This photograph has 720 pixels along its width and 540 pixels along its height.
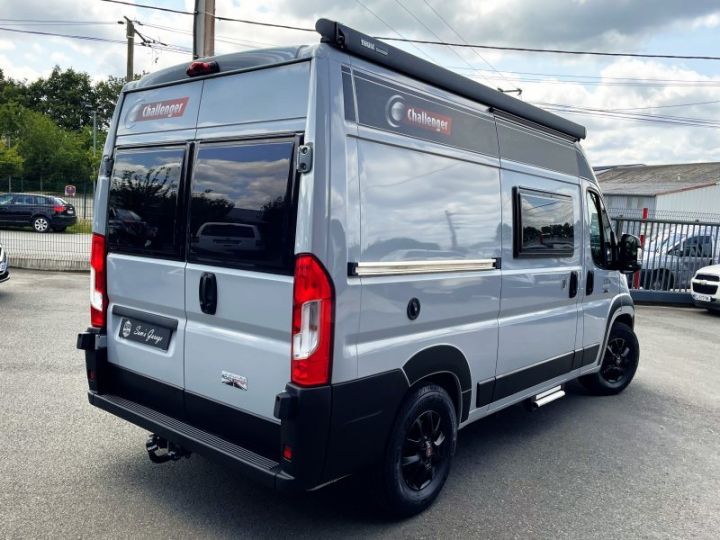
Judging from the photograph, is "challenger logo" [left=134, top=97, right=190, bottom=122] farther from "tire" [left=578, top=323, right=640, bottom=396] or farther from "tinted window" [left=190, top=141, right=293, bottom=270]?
"tire" [left=578, top=323, right=640, bottom=396]

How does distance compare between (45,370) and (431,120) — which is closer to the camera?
(431,120)

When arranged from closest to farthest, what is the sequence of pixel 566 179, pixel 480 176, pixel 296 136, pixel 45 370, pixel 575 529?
pixel 296 136, pixel 575 529, pixel 480 176, pixel 566 179, pixel 45 370

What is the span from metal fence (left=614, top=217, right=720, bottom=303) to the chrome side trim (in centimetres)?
1054

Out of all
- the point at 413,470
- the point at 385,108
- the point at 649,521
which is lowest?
the point at 649,521

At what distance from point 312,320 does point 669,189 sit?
146 ft

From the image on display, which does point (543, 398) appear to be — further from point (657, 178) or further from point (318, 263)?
point (657, 178)

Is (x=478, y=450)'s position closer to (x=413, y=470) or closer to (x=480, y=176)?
(x=413, y=470)

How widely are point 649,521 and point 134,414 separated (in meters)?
3.08

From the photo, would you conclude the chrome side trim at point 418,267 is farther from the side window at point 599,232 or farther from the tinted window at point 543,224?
the side window at point 599,232

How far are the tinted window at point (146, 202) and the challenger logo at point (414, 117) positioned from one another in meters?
1.22

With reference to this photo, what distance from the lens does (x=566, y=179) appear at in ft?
16.2

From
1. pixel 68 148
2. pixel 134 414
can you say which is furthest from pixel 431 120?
pixel 68 148

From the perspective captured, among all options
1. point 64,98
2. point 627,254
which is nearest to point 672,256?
point 627,254

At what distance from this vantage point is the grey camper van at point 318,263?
2.87 meters
